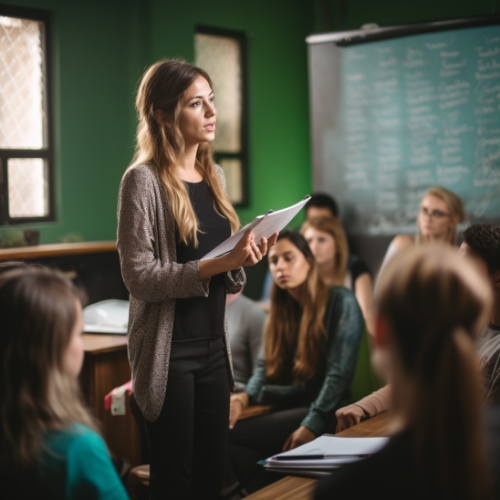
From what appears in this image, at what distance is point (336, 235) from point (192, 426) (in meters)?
2.14

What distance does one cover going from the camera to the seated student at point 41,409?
849 mm

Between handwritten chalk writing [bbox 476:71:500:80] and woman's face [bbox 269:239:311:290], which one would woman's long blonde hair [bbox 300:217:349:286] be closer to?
woman's face [bbox 269:239:311:290]

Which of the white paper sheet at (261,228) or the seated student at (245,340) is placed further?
the seated student at (245,340)

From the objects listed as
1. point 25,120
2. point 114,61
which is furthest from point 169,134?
point 114,61

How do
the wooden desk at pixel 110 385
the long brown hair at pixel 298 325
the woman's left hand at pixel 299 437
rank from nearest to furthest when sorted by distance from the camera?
the woman's left hand at pixel 299 437, the long brown hair at pixel 298 325, the wooden desk at pixel 110 385

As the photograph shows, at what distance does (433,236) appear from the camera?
3387mm

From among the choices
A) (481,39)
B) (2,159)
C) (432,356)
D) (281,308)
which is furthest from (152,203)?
(2,159)

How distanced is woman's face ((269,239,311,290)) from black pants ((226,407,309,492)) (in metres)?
0.50

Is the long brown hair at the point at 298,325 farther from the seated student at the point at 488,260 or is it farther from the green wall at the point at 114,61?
the green wall at the point at 114,61

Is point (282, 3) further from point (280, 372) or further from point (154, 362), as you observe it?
point (154, 362)

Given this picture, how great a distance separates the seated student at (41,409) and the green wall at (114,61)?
10.2 feet

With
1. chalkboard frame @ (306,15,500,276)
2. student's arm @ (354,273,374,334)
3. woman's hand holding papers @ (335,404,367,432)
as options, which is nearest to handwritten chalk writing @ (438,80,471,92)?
chalkboard frame @ (306,15,500,276)

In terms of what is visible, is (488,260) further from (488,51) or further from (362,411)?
(488,51)

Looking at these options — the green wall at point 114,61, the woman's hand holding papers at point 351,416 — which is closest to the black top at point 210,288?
the woman's hand holding papers at point 351,416
